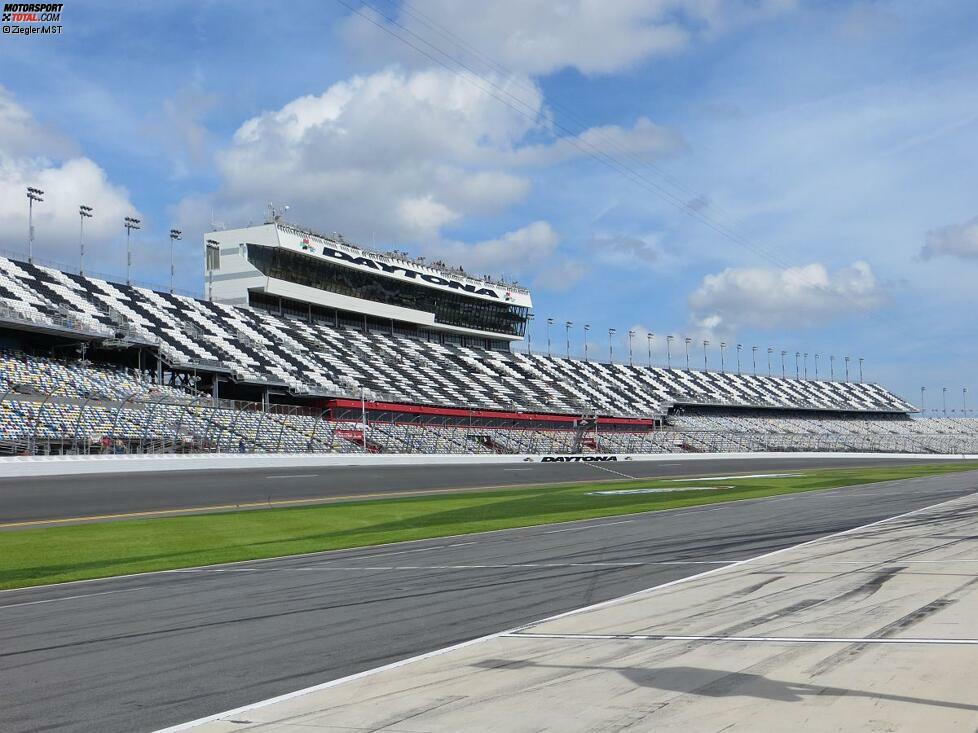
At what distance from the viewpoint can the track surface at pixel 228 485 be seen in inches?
950

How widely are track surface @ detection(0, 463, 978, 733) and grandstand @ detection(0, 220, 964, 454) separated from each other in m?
24.7

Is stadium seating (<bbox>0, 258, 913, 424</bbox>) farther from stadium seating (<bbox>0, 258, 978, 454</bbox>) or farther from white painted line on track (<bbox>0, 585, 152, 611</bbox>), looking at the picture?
white painted line on track (<bbox>0, 585, 152, 611</bbox>)

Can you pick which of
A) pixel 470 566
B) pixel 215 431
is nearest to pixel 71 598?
pixel 470 566

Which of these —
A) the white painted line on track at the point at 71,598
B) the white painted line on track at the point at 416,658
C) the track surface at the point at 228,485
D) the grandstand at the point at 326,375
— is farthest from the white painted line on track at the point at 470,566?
the grandstand at the point at 326,375

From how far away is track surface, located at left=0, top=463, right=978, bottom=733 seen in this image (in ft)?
20.7

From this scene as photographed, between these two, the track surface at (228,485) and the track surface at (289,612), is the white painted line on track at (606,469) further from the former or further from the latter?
the track surface at (289,612)

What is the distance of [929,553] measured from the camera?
11.4 m

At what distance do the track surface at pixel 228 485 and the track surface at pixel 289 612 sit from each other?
12056mm

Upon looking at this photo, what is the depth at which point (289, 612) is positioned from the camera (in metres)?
9.42

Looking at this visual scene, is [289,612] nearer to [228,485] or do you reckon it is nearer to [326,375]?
[228,485]

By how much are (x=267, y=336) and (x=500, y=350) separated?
33082mm

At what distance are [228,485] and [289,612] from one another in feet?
73.5

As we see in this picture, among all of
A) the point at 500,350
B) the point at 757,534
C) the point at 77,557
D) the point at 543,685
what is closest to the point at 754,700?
the point at 543,685

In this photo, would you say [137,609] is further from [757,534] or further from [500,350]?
[500,350]
